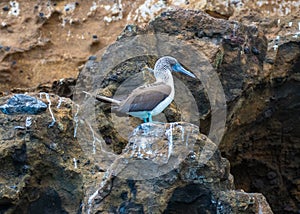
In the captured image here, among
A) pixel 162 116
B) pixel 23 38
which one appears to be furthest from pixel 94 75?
pixel 23 38

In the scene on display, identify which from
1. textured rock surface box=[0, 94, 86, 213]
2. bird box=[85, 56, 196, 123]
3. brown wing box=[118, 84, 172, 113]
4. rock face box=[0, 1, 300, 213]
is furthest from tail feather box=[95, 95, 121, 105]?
textured rock surface box=[0, 94, 86, 213]

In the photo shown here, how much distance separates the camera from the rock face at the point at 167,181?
26.0 ft

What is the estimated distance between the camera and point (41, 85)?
41.4 ft

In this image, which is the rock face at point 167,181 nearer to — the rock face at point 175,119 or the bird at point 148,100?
the rock face at point 175,119

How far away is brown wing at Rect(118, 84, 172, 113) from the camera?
9328mm

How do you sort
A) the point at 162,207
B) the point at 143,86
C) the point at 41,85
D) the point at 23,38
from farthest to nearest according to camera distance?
the point at 23,38 < the point at 41,85 < the point at 143,86 < the point at 162,207

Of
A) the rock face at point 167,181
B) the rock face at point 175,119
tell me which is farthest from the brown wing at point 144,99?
the rock face at point 167,181

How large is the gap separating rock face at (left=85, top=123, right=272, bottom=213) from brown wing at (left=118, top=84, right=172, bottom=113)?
1.14m

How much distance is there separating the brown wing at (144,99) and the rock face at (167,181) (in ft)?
3.75

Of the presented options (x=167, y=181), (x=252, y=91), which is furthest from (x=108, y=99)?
(x=252, y=91)

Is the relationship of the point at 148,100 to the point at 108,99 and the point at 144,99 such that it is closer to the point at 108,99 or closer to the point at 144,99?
the point at 144,99

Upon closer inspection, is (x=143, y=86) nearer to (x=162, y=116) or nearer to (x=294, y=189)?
(x=162, y=116)

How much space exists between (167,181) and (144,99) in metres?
1.64

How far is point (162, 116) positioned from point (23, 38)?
16.2 ft
